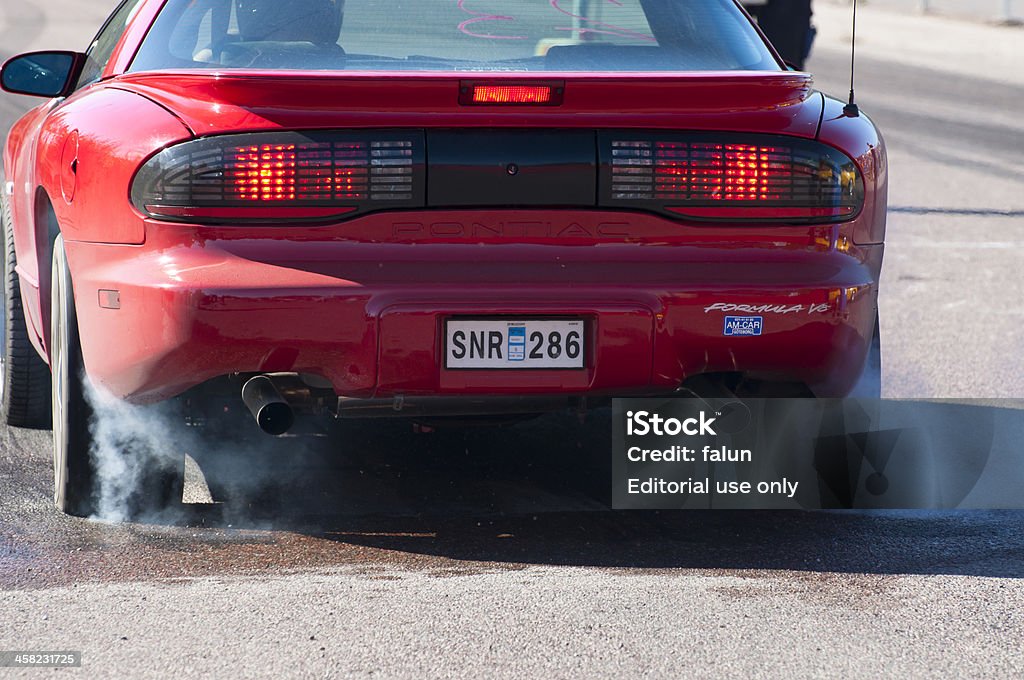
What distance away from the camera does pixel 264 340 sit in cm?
381

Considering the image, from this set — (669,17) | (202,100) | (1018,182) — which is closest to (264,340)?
(202,100)

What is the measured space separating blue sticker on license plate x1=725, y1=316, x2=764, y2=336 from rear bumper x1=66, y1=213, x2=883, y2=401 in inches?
0.6

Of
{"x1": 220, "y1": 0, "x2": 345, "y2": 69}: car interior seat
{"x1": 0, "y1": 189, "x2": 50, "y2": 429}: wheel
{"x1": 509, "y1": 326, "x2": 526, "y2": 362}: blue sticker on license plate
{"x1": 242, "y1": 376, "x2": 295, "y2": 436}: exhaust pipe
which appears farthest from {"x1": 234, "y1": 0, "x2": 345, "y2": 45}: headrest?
{"x1": 0, "y1": 189, "x2": 50, "y2": 429}: wheel

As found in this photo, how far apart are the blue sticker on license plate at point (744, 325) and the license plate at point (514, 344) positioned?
14.5 inches

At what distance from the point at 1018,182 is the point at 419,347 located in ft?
31.4

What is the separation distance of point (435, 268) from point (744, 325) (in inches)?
31.3

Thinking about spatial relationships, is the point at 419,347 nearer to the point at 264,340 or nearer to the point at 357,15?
the point at 264,340

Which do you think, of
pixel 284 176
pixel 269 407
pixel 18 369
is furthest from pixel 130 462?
pixel 18 369

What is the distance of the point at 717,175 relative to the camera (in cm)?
393

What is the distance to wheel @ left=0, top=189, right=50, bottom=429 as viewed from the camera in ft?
17.1

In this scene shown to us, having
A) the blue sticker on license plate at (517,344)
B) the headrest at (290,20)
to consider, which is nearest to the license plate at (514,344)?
→ the blue sticker on license plate at (517,344)

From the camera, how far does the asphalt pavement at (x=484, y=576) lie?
336 centimetres

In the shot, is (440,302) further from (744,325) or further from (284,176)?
(744,325)

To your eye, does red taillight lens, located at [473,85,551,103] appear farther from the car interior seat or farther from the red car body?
the car interior seat
